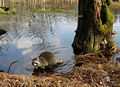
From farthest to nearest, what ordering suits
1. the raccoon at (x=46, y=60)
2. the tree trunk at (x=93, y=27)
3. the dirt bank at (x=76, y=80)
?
1. the tree trunk at (x=93, y=27)
2. the raccoon at (x=46, y=60)
3. the dirt bank at (x=76, y=80)

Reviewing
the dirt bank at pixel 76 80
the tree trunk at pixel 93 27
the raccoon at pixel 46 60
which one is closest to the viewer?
the dirt bank at pixel 76 80

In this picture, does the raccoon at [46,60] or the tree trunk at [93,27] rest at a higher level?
the tree trunk at [93,27]

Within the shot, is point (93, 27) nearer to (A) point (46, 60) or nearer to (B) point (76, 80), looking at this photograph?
(A) point (46, 60)

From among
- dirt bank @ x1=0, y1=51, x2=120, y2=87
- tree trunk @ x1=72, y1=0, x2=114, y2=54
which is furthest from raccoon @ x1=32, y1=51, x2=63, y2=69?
dirt bank @ x1=0, y1=51, x2=120, y2=87

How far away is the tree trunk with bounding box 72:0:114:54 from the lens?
6.75 metres

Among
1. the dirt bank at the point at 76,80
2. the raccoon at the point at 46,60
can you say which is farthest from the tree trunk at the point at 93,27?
the dirt bank at the point at 76,80

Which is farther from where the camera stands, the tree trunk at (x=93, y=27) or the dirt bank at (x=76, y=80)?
the tree trunk at (x=93, y=27)

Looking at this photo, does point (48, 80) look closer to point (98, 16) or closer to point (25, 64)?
point (25, 64)

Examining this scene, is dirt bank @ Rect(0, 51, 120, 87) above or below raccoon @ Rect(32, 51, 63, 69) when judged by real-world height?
above

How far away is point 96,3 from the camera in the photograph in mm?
6645

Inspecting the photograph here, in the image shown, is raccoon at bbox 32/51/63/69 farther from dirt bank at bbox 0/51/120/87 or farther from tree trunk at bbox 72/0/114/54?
dirt bank at bbox 0/51/120/87

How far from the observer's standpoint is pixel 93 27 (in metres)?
6.91

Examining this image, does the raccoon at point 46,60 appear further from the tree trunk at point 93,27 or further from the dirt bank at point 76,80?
the dirt bank at point 76,80

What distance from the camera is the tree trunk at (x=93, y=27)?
22.2 feet
